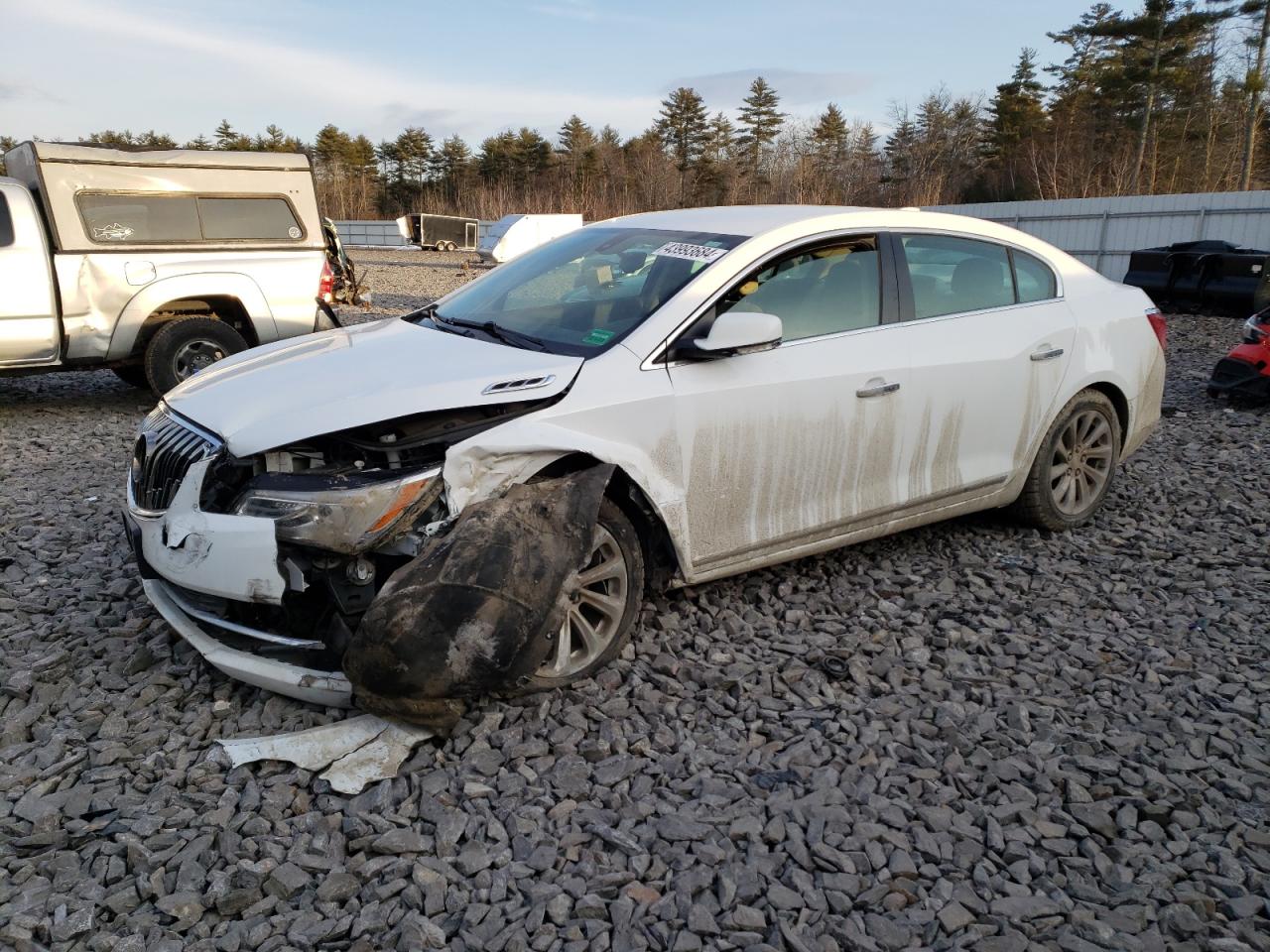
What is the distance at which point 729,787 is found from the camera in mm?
2936

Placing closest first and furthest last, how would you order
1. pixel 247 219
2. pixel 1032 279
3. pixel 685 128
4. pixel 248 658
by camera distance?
1. pixel 248 658
2. pixel 1032 279
3. pixel 247 219
4. pixel 685 128

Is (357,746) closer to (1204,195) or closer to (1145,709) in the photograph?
(1145,709)

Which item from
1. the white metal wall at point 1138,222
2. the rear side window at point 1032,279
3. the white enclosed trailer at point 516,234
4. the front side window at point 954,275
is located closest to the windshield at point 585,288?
the front side window at point 954,275

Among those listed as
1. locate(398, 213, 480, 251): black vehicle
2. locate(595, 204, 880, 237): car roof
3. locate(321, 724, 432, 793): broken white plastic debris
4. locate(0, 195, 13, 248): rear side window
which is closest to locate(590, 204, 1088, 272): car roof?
locate(595, 204, 880, 237): car roof

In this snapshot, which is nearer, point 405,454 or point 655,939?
point 655,939

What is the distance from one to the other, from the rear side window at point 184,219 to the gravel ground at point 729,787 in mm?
4592

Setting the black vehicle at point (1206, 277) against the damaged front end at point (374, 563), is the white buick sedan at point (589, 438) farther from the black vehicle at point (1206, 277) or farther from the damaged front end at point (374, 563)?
the black vehicle at point (1206, 277)

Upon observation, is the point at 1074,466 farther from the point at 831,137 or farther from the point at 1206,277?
the point at 831,137

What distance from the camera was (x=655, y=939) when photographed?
2359 mm

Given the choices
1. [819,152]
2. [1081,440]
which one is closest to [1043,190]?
[819,152]

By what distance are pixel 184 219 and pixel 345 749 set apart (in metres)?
7.17

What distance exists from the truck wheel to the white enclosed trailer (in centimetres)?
2413

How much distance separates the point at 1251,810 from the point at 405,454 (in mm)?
2918

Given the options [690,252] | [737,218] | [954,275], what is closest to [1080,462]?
[954,275]
